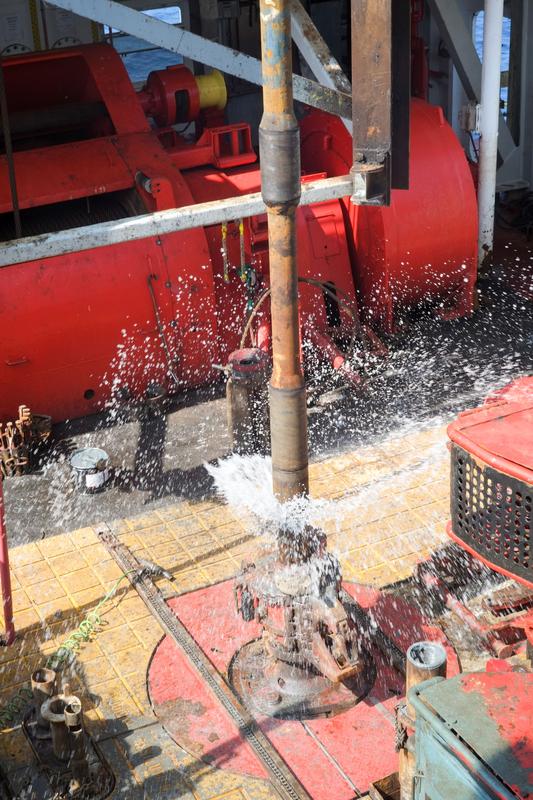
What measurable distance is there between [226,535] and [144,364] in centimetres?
191

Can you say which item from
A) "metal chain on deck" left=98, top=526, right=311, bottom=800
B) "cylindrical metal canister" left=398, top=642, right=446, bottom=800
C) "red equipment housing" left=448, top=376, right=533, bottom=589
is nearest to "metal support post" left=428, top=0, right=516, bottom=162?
"metal chain on deck" left=98, top=526, right=311, bottom=800

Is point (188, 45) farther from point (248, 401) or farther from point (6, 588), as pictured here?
point (6, 588)

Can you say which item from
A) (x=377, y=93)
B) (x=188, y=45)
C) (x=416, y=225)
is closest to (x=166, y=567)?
(x=377, y=93)

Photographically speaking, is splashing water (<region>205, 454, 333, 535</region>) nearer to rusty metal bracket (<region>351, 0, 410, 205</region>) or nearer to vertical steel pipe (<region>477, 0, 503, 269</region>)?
rusty metal bracket (<region>351, 0, 410, 205</region>)

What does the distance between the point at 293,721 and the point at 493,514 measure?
1.49 meters

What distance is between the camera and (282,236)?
408 centimetres

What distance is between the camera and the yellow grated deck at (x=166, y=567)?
15.2 ft

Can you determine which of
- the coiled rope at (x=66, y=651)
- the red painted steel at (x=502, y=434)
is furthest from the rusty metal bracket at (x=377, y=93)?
the coiled rope at (x=66, y=651)

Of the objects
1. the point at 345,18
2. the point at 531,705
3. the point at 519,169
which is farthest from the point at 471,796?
the point at 345,18

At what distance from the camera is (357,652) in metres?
4.77

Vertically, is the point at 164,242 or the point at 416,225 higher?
the point at 164,242

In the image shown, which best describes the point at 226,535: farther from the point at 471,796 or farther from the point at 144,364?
the point at 471,796

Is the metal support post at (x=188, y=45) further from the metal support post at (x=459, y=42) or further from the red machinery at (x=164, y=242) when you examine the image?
the metal support post at (x=459, y=42)

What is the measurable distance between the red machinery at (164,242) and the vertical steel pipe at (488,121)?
493mm
